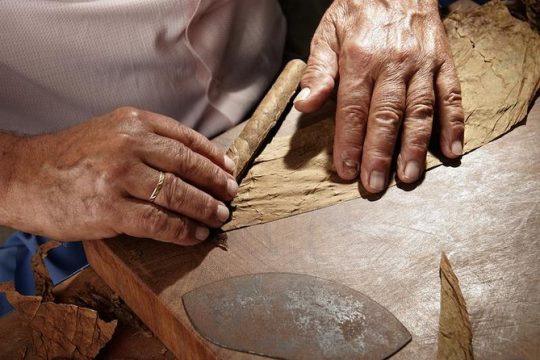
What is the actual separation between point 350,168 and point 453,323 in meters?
0.45

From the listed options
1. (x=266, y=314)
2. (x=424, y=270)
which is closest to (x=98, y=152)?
(x=266, y=314)

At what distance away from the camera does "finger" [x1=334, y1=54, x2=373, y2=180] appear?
134 centimetres

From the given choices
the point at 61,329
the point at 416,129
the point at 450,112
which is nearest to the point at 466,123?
the point at 450,112

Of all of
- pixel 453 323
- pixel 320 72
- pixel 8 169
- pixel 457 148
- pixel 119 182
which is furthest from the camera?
pixel 320 72

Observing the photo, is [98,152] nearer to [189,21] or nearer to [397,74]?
[189,21]

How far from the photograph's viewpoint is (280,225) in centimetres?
127

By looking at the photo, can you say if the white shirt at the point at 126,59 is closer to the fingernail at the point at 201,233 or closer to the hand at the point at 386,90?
the hand at the point at 386,90

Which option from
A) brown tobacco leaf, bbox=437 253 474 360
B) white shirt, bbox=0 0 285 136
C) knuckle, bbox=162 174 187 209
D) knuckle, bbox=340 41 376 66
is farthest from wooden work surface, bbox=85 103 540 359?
white shirt, bbox=0 0 285 136

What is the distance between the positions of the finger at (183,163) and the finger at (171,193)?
0.08ft

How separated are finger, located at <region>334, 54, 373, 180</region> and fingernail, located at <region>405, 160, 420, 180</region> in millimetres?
115

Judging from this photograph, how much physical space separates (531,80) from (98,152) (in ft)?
3.85

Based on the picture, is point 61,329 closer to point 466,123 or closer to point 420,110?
point 420,110

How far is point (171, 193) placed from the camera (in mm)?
1166

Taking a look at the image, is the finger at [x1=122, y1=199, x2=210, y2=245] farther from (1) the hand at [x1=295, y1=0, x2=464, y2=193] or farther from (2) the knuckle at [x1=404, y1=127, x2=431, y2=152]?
(2) the knuckle at [x1=404, y1=127, x2=431, y2=152]
